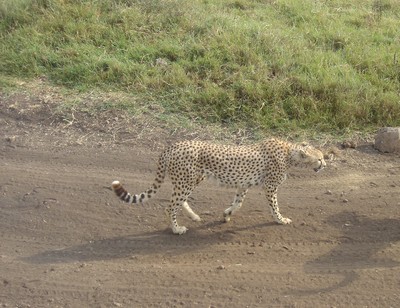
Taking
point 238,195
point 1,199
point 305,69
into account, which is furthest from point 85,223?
point 305,69

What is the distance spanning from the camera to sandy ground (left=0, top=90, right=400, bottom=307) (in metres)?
5.09

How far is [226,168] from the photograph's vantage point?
5.79 metres

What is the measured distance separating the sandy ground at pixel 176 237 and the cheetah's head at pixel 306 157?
1.66 ft

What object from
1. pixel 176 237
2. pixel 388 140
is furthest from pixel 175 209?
pixel 388 140

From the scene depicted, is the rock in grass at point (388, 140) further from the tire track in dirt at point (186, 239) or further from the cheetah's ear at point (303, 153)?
the cheetah's ear at point (303, 153)

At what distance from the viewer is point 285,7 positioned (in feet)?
34.7

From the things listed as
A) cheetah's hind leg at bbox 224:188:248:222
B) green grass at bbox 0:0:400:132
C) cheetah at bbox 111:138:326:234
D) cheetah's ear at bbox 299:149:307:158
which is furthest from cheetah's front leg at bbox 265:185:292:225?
green grass at bbox 0:0:400:132

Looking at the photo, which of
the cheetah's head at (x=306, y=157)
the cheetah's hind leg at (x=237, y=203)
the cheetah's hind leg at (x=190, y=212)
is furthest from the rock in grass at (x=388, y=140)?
the cheetah's hind leg at (x=190, y=212)

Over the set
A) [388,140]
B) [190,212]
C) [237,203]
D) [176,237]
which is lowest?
[176,237]

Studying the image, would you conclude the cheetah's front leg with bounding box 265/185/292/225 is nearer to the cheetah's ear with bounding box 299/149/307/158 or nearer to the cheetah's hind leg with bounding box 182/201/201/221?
the cheetah's ear with bounding box 299/149/307/158

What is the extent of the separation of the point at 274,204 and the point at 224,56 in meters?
3.24

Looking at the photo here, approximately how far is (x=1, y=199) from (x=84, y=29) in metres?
3.72

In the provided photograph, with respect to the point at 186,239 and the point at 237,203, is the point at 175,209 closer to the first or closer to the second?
the point at 186,239

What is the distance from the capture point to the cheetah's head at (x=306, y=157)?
5992mm
